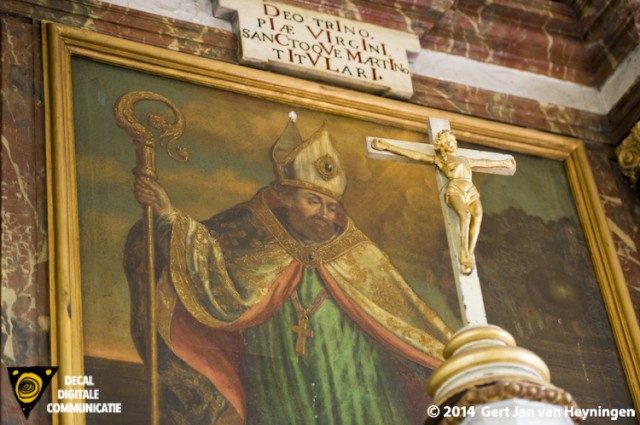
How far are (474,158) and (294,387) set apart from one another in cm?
140

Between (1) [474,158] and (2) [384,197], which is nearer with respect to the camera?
(1) [474,158]

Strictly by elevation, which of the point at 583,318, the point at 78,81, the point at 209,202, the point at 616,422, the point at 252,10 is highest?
the point at 252,10

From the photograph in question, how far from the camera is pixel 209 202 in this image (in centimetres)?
A: 727

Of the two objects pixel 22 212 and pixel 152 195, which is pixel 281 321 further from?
pixel 22 212

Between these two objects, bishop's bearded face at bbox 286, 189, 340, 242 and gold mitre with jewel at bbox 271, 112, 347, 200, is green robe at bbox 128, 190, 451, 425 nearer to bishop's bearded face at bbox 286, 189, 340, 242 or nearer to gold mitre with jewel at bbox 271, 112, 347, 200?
bishop's bearded face at bbox 286, 189, 340, 242

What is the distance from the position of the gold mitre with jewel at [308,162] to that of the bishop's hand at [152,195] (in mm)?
713

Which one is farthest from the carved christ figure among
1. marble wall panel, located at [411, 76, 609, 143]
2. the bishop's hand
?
marble wall panel, located at [411, 76, 609, 143]

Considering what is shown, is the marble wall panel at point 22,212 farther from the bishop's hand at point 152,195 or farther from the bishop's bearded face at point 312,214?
the bishop's bearded face at point 312,214

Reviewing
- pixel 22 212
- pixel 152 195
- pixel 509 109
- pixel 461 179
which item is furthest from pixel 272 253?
pixel 509 109

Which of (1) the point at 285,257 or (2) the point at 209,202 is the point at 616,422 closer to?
(1) the point at 285,257

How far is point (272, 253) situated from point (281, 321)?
43 cm

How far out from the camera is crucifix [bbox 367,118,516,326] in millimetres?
5675

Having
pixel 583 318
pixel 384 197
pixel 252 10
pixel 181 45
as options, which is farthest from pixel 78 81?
pixel 583 318

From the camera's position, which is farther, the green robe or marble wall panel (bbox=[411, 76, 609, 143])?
marble wall panel (bbox=[411, 76, 609, 143])
